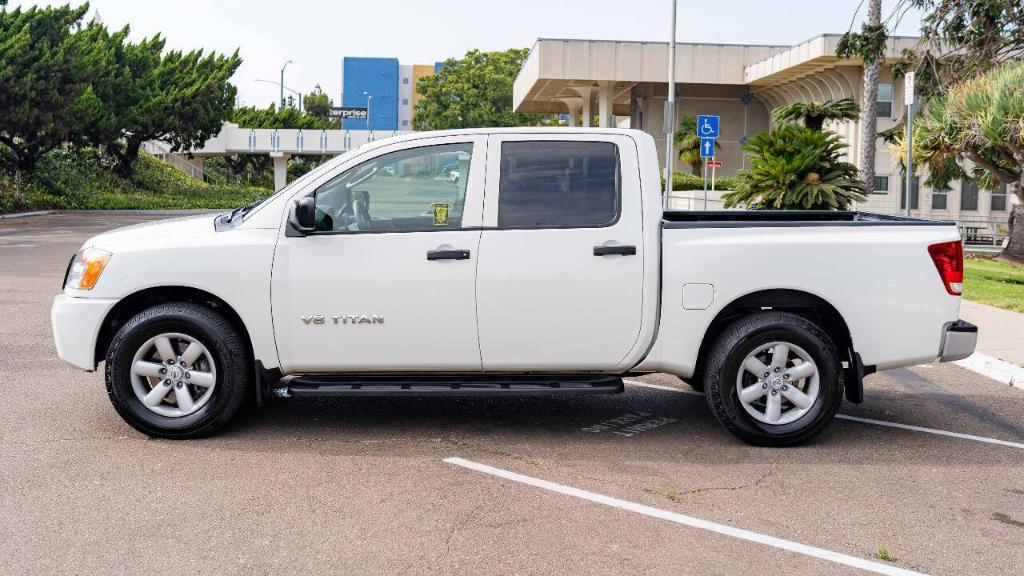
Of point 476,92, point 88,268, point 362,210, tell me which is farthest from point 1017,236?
point 476,92

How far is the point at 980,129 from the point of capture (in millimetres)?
20766

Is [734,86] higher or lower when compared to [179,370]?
higher

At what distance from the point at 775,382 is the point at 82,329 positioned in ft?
14.0

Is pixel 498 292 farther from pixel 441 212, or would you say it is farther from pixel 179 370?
pixel 179 370

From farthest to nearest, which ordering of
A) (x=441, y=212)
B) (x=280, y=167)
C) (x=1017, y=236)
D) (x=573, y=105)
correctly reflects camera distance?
(x=280, y=167)
(x=573, y=105)
(x=1017, y=236)
(x=441, y=212)

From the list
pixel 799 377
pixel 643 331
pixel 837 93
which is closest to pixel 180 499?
pixel 643 331

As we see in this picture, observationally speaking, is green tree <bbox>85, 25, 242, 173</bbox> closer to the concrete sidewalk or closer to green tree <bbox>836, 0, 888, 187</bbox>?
green tree <bbox>836, 0, 888, 187</bbox>

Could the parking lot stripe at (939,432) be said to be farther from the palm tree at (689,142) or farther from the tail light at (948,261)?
the palm tree at (689,142)

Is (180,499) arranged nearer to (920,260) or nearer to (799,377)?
(799,377)

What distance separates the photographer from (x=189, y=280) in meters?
6.74

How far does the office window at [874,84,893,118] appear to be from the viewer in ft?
135

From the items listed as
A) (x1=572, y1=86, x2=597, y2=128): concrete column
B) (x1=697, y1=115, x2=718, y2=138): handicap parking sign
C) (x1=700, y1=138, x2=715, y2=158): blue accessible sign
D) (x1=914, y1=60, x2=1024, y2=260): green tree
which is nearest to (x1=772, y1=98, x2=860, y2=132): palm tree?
(x1=914, y1=60, x2=1024, y2=260): green tree

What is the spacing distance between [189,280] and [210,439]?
38.9 inches

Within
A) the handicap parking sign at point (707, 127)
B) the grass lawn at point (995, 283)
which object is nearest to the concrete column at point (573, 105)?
the handicap parking sign at point (707, 127)
